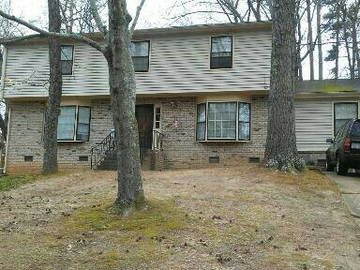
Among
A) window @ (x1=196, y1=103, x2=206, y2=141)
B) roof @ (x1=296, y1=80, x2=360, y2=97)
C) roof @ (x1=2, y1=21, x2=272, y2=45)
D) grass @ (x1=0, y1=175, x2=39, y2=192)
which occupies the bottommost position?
grass @ (x1=0, y1=175, x2=39, y2=192)

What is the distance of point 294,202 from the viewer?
38.3 ft

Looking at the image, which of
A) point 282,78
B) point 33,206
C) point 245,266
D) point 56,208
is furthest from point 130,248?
point 282,78

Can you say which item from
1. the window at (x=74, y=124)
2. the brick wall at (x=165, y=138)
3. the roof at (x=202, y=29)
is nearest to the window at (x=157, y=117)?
the brick wall at (x=165, y=138)

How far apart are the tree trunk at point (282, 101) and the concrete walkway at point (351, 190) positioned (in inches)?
53.1

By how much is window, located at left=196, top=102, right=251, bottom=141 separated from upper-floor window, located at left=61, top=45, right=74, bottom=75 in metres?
6.30

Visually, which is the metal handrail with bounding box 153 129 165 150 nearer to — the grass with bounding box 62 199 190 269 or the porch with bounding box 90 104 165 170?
the porch with bounding box 90 104 165 170

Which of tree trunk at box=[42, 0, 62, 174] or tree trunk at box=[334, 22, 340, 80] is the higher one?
tree trunk at box=[334, 22, 340, 80]

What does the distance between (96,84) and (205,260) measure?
628 inches

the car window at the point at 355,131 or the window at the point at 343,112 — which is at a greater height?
the window at the point at 343,112

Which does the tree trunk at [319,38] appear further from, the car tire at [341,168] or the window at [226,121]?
the car tire at [341,168]

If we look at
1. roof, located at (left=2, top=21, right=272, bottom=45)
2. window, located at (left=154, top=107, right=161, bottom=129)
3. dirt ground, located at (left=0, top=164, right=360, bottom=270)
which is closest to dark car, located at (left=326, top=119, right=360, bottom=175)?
dirt ground, located at (left=0, top=164, right=360, bottom=270)

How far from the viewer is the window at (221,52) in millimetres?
21844

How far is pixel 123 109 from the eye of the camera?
9984 millimetres

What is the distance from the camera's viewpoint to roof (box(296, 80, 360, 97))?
73.5 ft
